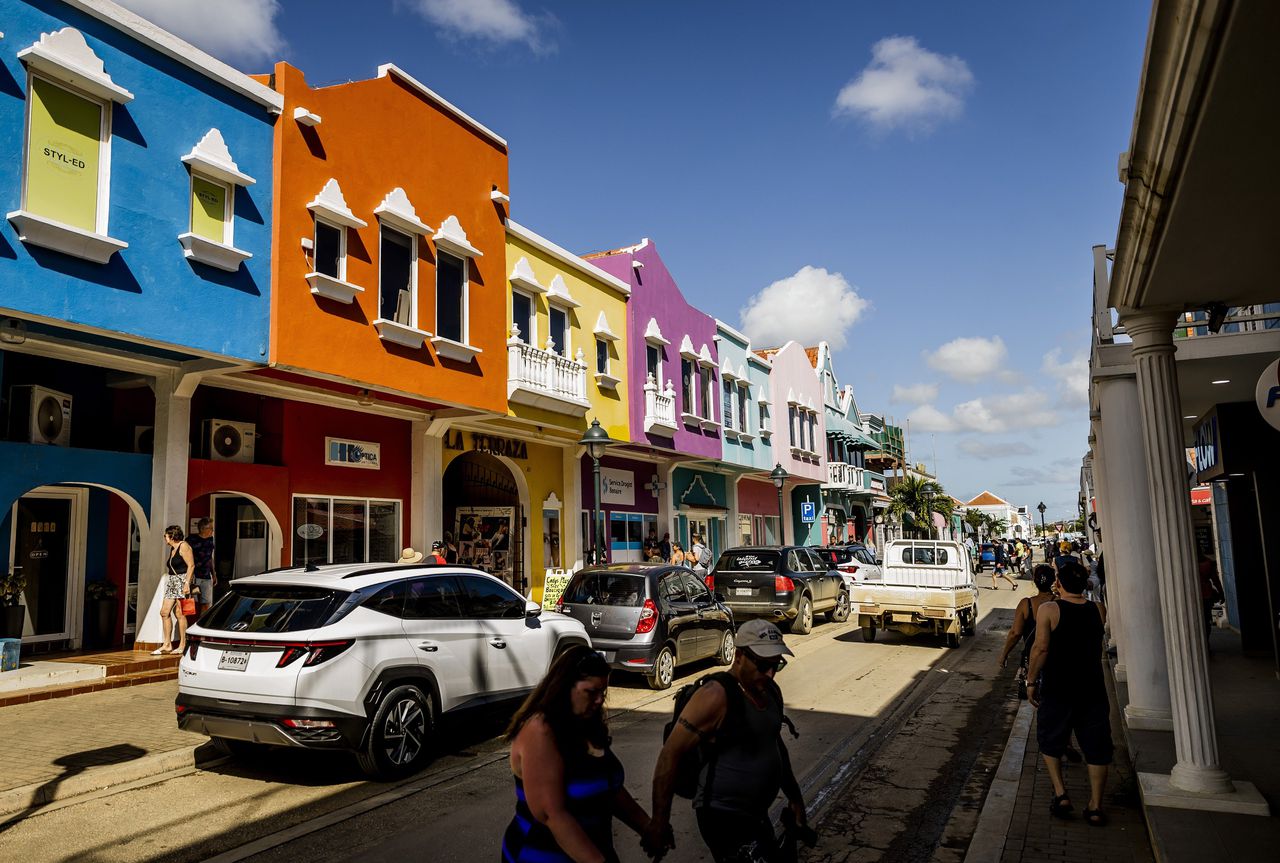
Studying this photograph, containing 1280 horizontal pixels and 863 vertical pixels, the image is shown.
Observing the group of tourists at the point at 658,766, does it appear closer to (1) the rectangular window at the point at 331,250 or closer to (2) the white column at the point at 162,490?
(2) the white column at the point at 162,490

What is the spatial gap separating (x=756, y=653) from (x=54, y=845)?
5071 millimetres

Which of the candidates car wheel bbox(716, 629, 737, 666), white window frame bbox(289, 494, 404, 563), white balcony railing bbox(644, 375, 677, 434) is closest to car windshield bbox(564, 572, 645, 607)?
car wheel bbox(716, 629, 737, 666)

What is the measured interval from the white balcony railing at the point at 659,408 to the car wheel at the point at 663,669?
35.4ft

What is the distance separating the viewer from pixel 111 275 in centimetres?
1019

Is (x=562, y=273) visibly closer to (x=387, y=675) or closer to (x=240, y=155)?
(x=240, y=155)

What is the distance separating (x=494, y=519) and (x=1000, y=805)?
15.0 metres

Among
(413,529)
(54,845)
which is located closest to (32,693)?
(54,845)

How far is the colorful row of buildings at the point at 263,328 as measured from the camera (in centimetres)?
1011

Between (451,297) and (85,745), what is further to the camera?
(451,297)

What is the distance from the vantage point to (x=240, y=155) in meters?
11.8

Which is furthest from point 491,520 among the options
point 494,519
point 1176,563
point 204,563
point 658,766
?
point 658,766

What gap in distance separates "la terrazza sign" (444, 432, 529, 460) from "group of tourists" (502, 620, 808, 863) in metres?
14.1

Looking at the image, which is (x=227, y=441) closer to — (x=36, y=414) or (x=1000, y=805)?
(x=36, y=414)

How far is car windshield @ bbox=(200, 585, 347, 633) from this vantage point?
704 centimetres
